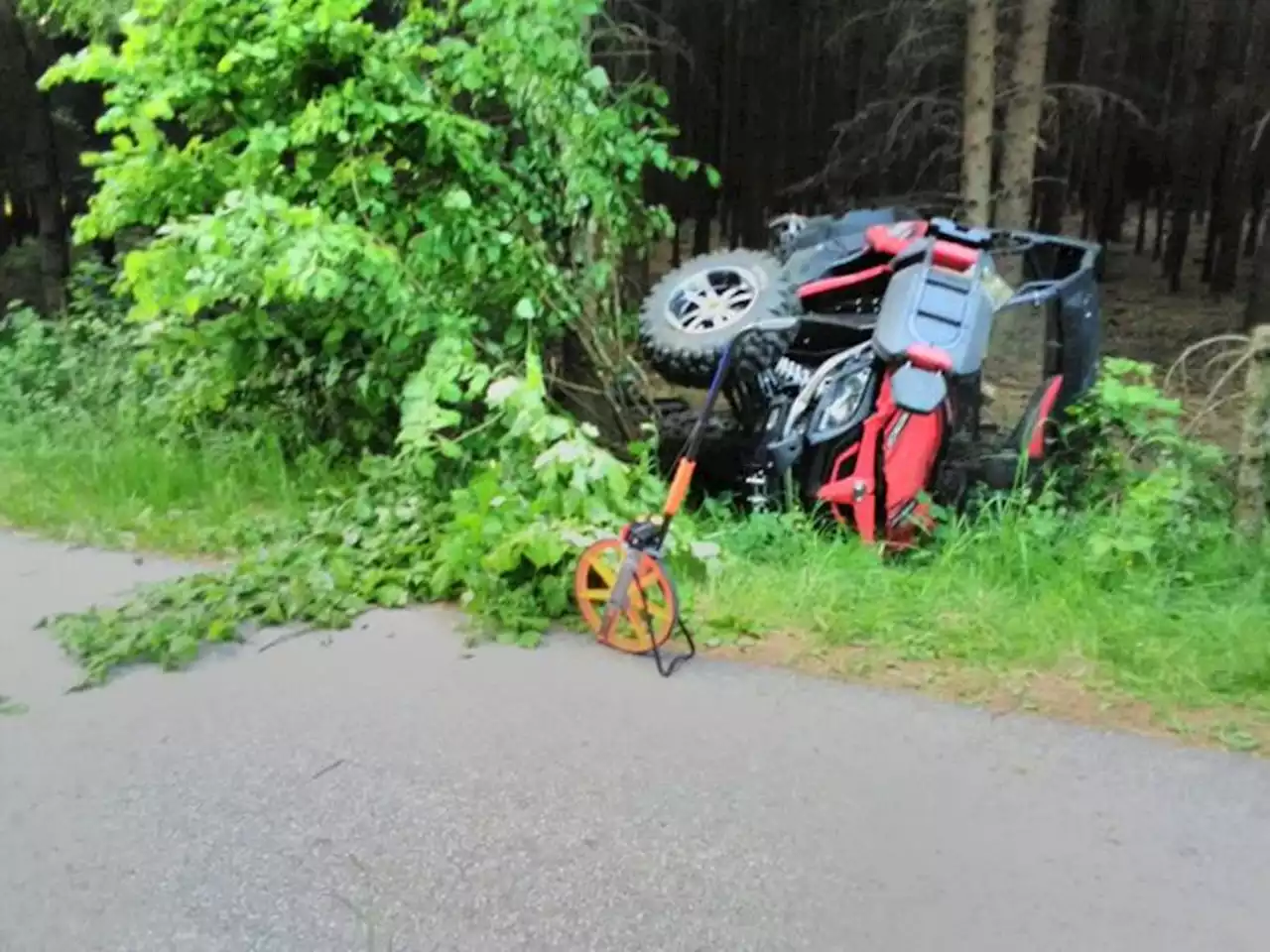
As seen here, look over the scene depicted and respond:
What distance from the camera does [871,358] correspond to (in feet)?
19.9

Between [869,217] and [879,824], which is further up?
[869,217]

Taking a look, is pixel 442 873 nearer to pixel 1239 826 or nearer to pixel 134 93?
pixel 1239 826

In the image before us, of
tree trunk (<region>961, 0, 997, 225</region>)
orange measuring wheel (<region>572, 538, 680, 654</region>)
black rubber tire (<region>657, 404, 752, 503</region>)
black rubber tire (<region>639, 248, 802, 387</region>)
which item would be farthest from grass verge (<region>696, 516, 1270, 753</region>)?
tree trunk (<region>961, 0, 997, 225</region>)

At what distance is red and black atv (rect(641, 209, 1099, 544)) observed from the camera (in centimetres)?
→ 541

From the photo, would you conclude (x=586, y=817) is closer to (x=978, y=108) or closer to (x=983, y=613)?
(x=983, y=613)

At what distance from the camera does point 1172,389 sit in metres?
7.70

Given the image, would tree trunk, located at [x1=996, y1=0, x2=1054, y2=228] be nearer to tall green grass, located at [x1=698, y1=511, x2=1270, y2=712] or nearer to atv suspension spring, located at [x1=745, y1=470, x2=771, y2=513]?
atv suspension spring, located at [x1=745, y1=470, x2=771, y2=513]

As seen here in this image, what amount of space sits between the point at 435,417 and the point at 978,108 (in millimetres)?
6974

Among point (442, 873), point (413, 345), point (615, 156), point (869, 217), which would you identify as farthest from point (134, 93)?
point (442, 873)

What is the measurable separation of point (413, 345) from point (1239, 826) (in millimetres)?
4567

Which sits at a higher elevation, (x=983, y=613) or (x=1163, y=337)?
(x=983, y=613)

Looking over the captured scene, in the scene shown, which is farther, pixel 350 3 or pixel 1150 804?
pixel 350 3

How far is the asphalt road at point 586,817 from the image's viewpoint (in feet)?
9.71

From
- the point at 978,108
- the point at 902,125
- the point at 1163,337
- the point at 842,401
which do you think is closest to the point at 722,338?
the point at 842,401
